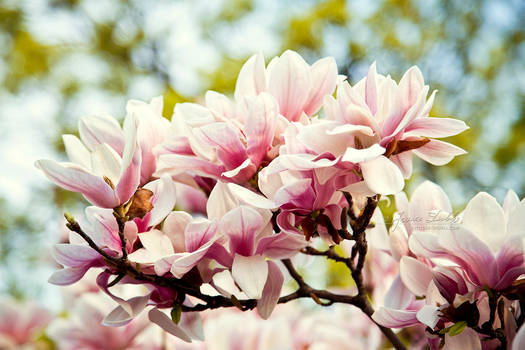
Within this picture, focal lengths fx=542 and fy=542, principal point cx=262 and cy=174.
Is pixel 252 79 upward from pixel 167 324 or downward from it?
upward

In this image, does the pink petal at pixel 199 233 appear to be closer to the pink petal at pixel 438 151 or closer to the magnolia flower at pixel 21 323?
the pink petal at pixel 438 151

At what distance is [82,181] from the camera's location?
39 cm

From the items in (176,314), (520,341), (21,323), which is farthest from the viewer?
(21,323)

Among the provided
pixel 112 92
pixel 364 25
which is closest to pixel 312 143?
pixel 364 25

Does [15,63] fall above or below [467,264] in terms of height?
below

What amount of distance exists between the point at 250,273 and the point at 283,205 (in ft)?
0.18

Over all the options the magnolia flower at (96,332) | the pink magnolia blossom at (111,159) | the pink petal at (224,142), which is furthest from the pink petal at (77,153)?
the magnolia flower at (96,332)

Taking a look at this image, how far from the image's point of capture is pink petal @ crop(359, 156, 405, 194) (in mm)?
349

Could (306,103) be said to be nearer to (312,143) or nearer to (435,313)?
(312,143)

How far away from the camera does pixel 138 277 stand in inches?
16.0

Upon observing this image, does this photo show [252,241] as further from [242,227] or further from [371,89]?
[371,89]

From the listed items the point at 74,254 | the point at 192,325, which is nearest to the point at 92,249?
the point at 74,254

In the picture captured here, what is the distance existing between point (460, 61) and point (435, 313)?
393 cm

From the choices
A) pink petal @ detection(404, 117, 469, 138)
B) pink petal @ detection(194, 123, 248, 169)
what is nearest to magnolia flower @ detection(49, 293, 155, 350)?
pink petal @ detection(194, 123, 248, 169)
